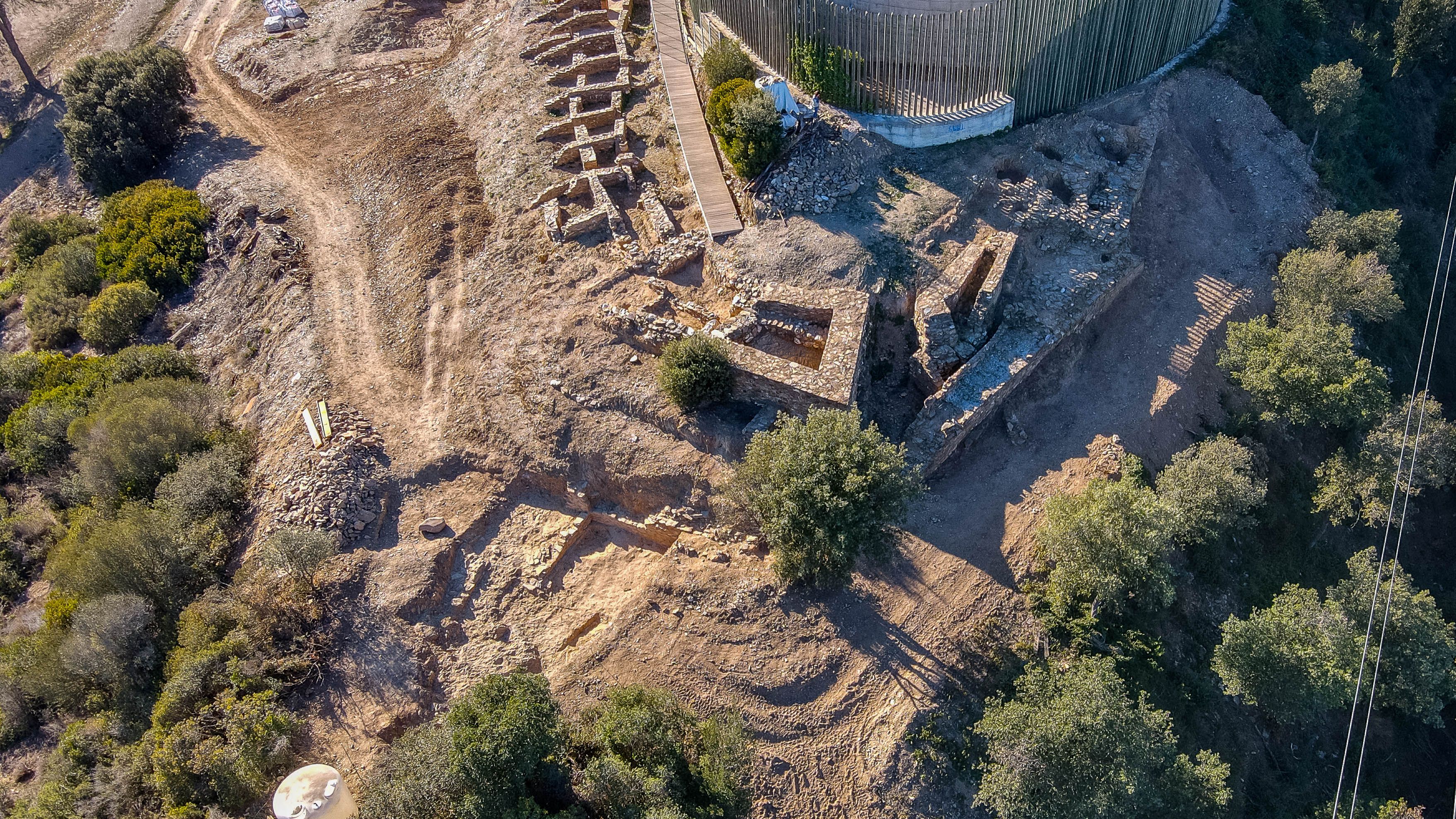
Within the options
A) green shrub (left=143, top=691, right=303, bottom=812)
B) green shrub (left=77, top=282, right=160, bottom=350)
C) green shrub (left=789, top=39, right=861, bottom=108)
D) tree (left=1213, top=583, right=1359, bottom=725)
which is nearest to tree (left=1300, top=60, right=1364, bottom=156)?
green shrub (left=789, top=39, right=861, bottom=108)

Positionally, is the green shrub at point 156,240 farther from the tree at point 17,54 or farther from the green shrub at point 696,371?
the green shrub at point 696,371

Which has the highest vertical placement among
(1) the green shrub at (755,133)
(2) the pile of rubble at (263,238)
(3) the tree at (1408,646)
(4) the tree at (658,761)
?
(1) the green shrub at (755,133)

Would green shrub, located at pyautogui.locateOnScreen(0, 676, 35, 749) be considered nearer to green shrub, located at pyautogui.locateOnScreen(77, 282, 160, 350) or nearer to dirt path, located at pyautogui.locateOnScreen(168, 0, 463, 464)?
dirt path, located at pyautogui.locateOnScreen(168, 0, 463, 464)

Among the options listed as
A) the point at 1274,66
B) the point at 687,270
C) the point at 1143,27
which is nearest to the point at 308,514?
the point at 687,270

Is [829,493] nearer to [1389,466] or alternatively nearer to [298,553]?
[298,553]

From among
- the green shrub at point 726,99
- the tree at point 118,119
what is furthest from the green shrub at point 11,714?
the green shrub at point 726,99

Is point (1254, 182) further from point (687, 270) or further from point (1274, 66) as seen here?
point (687, 270)
